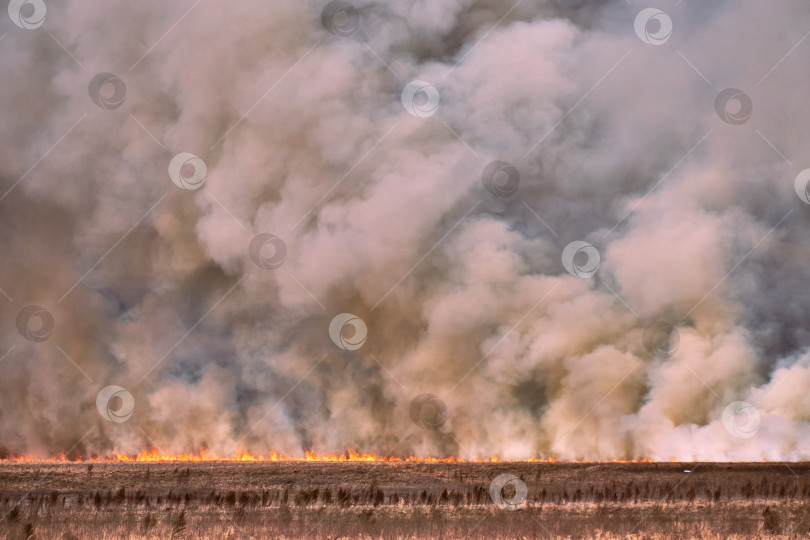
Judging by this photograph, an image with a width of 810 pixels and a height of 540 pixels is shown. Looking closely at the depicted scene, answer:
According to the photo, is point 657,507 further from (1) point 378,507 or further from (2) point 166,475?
(2) point 166,475

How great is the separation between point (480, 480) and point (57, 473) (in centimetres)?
3293

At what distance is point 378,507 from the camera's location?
43.4 meters

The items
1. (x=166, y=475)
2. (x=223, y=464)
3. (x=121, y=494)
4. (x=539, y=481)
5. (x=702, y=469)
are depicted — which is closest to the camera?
(x=121, y=494)

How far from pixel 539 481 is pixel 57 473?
37183 mm

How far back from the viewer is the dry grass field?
36.2m

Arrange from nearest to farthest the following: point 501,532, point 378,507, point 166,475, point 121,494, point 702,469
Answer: point 501,532, point 378,507, point 121,494, point 166,475, point 702,469

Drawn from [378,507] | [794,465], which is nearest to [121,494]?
[378,507]

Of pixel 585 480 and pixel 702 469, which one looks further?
pixel 702 469

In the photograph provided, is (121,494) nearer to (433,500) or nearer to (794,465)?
(433,500)

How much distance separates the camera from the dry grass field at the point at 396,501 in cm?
3619

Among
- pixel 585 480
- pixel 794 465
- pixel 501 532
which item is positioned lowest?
pixel 501 532

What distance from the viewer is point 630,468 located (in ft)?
217

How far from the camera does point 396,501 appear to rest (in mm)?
46406

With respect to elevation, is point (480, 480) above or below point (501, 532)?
above
